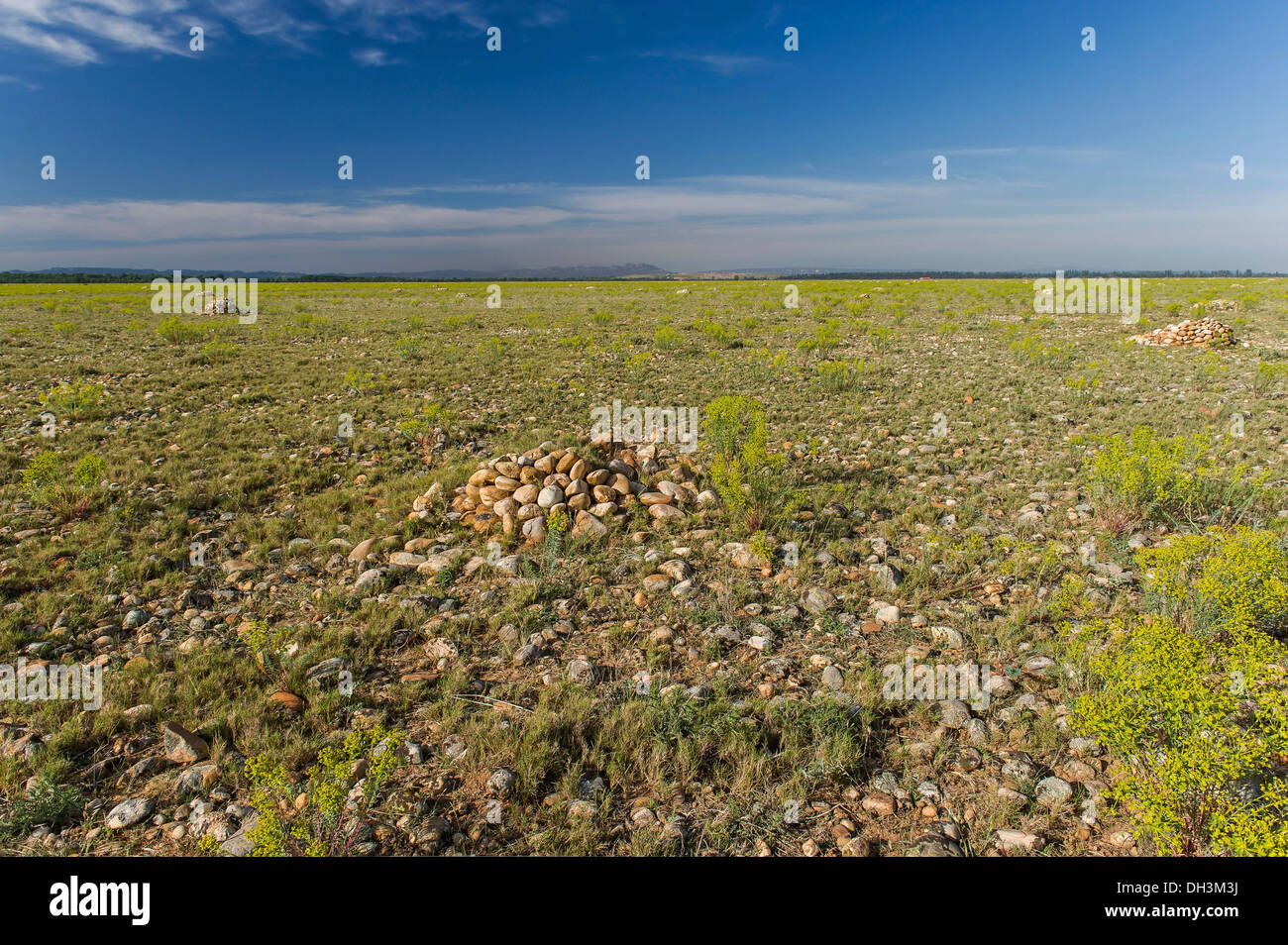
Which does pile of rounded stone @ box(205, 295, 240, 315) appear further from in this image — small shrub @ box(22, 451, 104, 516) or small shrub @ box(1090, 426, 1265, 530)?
small shrub @ box(1090, 426, 1265, 530)

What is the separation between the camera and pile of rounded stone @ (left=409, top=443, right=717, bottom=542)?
675 centimetres

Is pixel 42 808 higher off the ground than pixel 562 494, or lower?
lower

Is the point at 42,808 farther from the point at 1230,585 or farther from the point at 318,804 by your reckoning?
the point at 1230,585

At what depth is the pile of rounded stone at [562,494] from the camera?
675 centimetres

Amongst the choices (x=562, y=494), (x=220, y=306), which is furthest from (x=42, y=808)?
(x=220, y=306)

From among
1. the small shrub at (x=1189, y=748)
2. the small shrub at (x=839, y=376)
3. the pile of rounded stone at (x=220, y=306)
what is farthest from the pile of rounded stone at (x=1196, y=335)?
the pile of rounded stone at (x=220, y=306)

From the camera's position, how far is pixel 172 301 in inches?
1457

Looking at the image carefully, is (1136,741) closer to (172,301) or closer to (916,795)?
(916,795)

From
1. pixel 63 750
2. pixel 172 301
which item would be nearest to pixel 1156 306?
pixel 63 750

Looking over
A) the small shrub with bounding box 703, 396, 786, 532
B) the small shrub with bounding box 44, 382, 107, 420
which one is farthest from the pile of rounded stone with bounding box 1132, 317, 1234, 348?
the small shrub with bounding box 44, 382, 107, 420

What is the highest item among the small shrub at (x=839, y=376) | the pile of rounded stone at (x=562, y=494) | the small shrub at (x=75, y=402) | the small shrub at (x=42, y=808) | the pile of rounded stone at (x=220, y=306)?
the pile of rounded stone at (x=220, y=306)

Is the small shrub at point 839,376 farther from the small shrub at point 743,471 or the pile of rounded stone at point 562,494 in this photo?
the pile of rounded stone at point 562,494

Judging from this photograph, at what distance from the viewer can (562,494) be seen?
7.03 meters

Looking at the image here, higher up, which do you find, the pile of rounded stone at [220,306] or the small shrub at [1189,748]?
the pile of rounded stone at [220,306]
